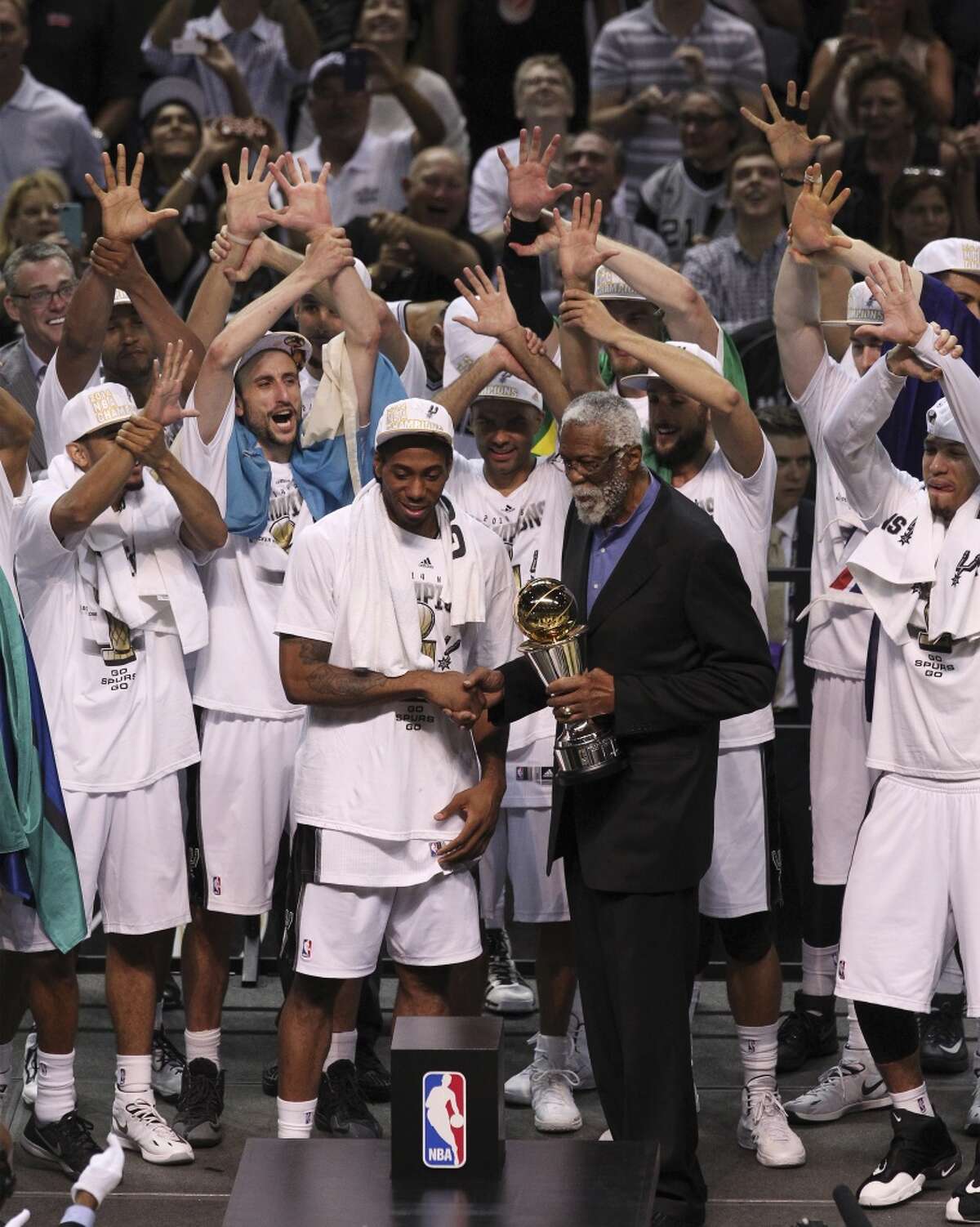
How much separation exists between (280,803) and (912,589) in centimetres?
202

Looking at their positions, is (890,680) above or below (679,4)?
below

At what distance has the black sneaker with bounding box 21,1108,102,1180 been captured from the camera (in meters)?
5.81

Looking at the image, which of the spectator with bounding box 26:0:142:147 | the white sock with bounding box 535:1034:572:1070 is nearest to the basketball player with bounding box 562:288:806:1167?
the white sock with bounding box 535:1034:572:1070

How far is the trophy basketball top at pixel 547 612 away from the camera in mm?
5273

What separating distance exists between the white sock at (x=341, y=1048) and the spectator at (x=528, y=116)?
521 centimetres

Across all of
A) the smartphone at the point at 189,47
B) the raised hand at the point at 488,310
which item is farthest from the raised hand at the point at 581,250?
the smartphone at the point at 189,47

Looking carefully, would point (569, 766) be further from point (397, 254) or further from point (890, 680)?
point (397, 254)

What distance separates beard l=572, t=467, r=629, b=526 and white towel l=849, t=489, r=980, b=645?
83 cm

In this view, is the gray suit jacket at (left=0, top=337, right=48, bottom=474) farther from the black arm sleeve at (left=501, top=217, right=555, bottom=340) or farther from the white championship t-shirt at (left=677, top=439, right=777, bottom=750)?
the white championship t-shirt at (left=677, top=439, right=777, bottom=750)

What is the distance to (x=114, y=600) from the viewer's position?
597cm

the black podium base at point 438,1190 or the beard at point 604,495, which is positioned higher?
the beard at point 604,495

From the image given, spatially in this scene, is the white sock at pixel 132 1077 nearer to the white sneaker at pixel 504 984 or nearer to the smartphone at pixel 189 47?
the white sneaker at pixel 504 984

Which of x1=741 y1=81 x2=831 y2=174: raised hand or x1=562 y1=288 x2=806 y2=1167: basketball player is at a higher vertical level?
x1=741 y1=81 x2=831 y2=174: raised hand

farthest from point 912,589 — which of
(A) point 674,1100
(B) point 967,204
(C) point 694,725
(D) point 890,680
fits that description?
(B) point 967,204
